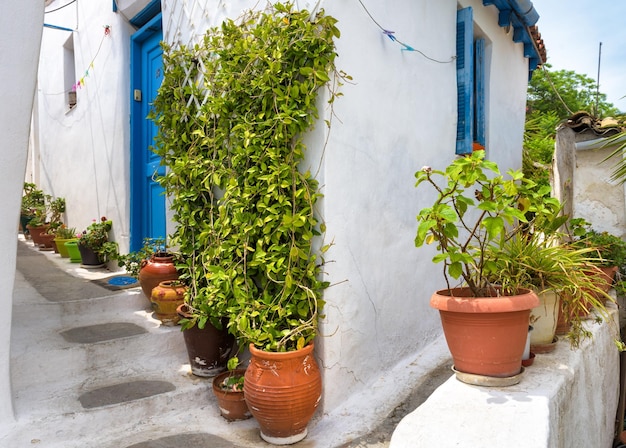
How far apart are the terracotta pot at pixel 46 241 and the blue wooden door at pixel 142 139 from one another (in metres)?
2.49

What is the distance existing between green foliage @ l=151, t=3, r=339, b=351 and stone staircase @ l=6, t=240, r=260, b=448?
470mm

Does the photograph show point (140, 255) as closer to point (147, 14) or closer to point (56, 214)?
point (147, 14)

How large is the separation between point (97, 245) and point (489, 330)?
451cm

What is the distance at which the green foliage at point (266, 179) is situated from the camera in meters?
2.73

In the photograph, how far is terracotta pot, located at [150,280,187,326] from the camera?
3.46m

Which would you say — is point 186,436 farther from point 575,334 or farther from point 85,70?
point 85,70

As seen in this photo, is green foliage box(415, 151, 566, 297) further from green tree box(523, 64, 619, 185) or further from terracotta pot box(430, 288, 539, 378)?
green tree box(523, 64, 619, 185)

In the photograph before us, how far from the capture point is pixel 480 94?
204 inches

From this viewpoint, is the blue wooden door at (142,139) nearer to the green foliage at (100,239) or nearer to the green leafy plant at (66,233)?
the green foliage at (100,239)

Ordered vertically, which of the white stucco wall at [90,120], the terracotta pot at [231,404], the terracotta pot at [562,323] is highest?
the white stucco wall at [90,120]

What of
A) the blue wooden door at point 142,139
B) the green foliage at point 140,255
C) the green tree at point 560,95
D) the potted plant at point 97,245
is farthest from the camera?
the green tree at point 560,95

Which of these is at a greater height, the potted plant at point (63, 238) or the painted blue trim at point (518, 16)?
the painted blue trim at point (518, 16)

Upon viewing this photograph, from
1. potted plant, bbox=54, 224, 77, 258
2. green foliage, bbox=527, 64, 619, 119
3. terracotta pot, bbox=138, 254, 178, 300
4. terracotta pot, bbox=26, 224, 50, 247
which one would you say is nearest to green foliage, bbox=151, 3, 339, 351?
terracotta pot, bbox=138, 254, 178, 300

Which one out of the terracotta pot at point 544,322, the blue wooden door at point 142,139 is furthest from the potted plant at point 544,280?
the blue wooden door at point 142,139
